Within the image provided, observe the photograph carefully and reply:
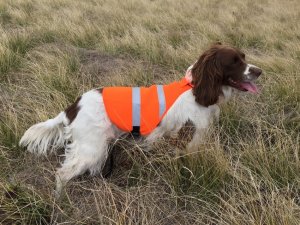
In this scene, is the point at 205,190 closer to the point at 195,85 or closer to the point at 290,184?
the point at 290,184

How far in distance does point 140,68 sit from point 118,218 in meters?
3.08

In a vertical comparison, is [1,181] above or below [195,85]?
below

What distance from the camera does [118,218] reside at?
246 cm

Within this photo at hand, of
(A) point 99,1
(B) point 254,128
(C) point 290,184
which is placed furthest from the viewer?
(A) point 99,1

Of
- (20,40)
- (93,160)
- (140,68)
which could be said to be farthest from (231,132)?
(20,40)

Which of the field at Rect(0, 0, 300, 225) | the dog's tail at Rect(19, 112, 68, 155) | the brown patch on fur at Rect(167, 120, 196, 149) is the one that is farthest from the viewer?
the dog's tail at Rect(19, 112, 68, 155)

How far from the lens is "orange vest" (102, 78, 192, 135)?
3199 millimetres

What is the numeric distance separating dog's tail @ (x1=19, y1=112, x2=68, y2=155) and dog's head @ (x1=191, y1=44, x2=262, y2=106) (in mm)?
1120

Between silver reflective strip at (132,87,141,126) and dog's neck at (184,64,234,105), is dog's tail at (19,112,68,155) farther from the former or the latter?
dog's neck at (184,64,234,105)

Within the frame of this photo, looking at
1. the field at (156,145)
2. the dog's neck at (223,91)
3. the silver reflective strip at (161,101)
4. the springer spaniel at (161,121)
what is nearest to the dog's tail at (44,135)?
the springer spaniel at (161,121)

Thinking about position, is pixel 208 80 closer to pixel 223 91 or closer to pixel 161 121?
pixel 223 91

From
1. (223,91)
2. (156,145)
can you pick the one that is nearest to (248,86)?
(223,91)

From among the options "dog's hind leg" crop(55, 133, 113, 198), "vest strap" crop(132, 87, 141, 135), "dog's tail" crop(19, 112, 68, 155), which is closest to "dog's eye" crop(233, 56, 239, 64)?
"vest strap" crop(132, 87, 141, 135)

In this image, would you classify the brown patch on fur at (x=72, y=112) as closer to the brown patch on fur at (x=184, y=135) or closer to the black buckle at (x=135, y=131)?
the black buckle at (x=135, y=131)
